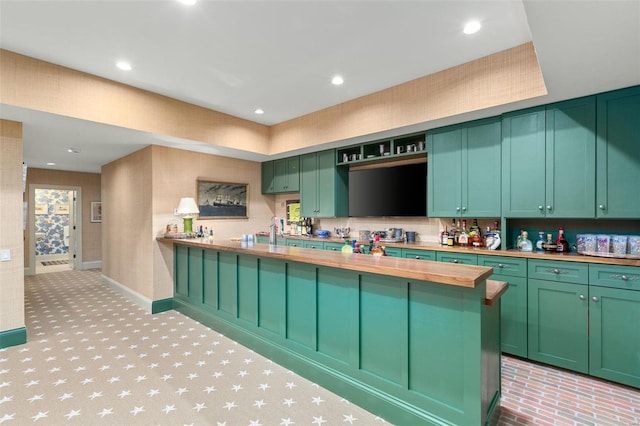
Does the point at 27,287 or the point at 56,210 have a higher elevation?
the point at 56,210

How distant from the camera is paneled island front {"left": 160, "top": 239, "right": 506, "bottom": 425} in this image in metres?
1.68

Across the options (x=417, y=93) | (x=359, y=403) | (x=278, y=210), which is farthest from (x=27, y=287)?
(x=417, y=93)

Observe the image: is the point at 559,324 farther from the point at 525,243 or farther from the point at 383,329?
the point at 383,329

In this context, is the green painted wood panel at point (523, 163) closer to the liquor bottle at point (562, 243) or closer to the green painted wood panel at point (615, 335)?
the liquor bottle at point (562, 243)

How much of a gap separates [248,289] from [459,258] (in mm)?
2326

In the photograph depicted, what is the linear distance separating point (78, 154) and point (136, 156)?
1271mm

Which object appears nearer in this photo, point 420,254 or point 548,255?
point 548,255

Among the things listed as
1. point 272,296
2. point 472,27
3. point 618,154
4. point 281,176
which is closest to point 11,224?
point 272,296

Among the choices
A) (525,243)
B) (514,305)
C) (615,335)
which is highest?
(525,243)

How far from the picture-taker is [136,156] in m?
4.77

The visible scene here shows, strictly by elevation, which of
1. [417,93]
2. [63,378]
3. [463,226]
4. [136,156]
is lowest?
[63,378]

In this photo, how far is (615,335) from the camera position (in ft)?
8.00

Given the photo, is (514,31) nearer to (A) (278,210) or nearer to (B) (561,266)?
(B) (561,266)

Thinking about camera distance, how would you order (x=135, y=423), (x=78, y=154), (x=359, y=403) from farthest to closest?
(x=78, y=154) < (x=359, y=403) < (x=135, y=423)
